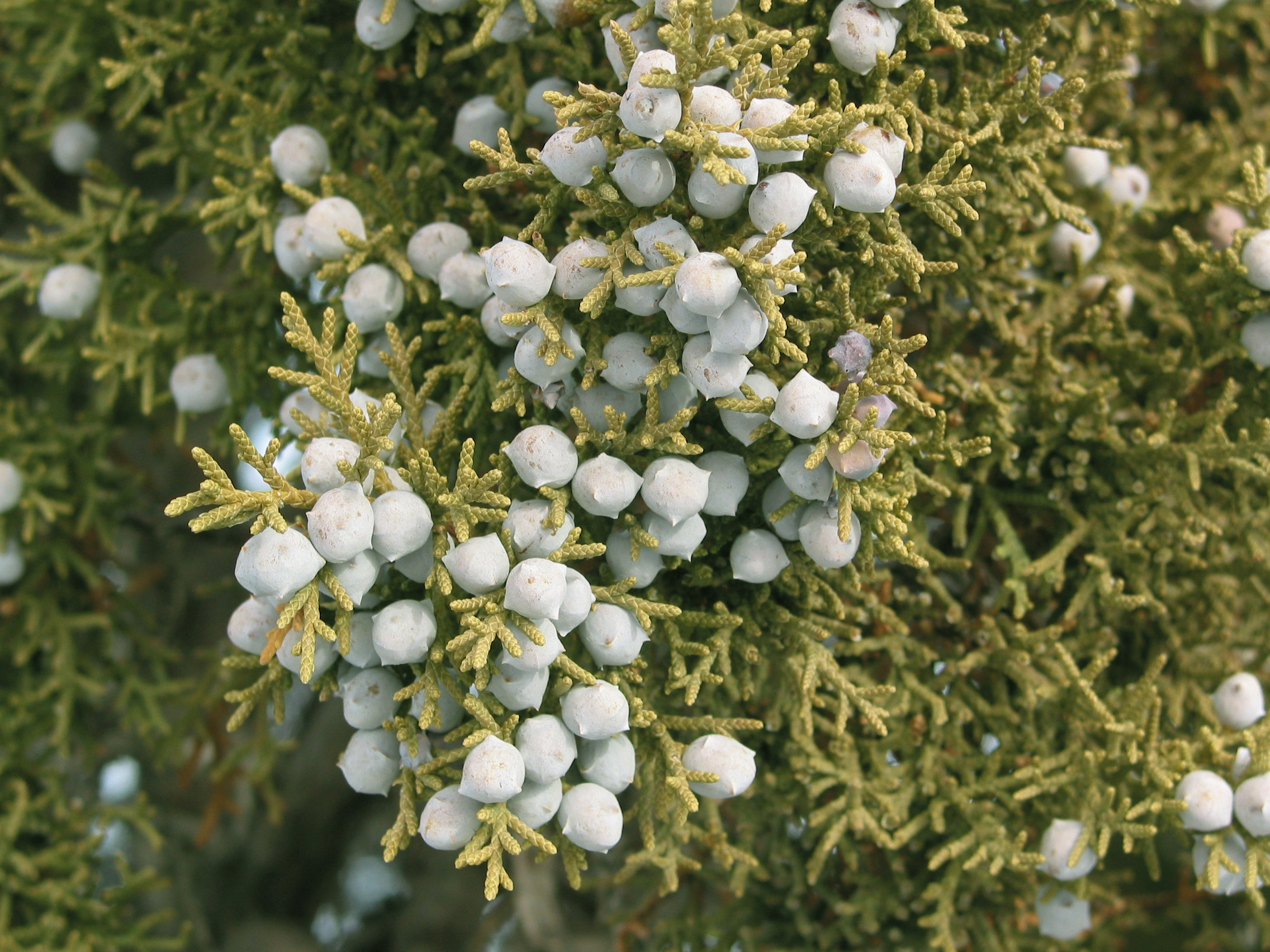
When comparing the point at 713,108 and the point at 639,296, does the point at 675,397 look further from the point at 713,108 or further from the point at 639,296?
the point at 713,108

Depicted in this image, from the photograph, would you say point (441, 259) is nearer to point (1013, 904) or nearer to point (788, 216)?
point (788, 216)

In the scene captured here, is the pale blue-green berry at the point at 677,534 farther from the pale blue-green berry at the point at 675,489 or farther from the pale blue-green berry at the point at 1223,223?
the pale blue-green berry at the point at 1223,223

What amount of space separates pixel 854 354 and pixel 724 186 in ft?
0.66

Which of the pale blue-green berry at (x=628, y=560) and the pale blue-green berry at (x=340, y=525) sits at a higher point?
the pale blue-green berry at (x=340, y=525)

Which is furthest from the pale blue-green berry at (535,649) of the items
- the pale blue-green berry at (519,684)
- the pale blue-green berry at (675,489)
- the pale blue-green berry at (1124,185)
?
the pale blue-green berry at (1124,185)

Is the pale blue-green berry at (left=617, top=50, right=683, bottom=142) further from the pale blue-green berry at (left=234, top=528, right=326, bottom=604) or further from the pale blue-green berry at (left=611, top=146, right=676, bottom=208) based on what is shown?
the pale blue-green berry at (left=234, top=528, right=326, bottom=604)

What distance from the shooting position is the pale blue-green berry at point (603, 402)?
3.18 ft

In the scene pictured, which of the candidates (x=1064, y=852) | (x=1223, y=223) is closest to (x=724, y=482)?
(x=1064, y=852)

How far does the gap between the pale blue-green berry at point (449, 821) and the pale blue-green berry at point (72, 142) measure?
120 cm

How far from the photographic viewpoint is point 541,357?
0.91m

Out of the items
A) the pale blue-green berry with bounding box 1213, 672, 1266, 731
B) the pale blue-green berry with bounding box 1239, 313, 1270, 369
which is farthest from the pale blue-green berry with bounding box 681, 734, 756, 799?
the pale blue-green berry with bounding box 1239, 313, 1270, 369

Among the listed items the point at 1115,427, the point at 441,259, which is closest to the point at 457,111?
the point at 441,259

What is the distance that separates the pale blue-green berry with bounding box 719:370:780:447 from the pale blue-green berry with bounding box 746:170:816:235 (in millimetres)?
141

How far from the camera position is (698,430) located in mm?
1031
